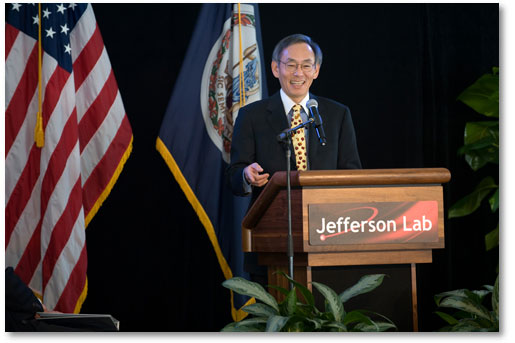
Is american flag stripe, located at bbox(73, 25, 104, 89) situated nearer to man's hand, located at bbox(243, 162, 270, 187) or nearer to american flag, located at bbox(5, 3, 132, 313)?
american flag, located at bbox(5, 3, 132, 313)

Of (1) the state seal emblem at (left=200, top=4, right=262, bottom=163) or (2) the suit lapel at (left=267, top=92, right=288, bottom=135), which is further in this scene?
(1) the state seal emblem at (left=200, top=4, right=262, bottom=163)

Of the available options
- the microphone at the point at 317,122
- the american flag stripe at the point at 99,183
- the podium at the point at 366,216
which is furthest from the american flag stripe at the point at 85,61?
the podium at the point at 366,216

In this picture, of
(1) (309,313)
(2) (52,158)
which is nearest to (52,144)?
(2) (52,158)

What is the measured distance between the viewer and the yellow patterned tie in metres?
3.29

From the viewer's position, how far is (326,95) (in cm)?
466

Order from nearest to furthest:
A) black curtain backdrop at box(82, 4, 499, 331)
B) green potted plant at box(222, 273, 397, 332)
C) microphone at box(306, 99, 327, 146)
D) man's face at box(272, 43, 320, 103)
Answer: green potted plant at box(222, 273, 397, 332)
microphone at box(306, 99, 327, 146)
man's face at box(272, 43, 320, 103)
black curtain backdrop at box(82, 4, 499, 331)

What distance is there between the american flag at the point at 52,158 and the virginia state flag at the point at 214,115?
1.34 ft

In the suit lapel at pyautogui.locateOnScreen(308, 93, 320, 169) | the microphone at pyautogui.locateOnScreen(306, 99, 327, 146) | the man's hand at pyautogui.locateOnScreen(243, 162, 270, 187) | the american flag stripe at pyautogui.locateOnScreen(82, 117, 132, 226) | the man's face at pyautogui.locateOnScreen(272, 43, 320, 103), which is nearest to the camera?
the microphone at pyautogui.locateOnScreen(306, 99, 327, 146)

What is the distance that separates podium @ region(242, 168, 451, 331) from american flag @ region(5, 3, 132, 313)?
208cm

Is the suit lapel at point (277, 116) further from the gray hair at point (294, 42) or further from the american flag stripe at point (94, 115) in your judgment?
the american flag stripe at point (94, 115)

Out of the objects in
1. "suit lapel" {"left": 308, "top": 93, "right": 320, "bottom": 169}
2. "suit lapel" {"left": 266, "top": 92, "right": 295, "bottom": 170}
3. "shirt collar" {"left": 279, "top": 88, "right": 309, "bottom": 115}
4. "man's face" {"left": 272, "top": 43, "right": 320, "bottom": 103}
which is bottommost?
"suit lapel" {"left": 308, "top": 93, "right": 320, "bottom": 169}

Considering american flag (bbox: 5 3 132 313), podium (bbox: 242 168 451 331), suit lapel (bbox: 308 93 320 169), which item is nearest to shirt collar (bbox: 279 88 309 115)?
suit lapel (bbox: 308 93 320 169)

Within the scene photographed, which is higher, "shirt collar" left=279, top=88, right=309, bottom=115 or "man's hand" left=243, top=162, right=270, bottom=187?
"shirt collar" left=279, top=88, right=309, bottom=115

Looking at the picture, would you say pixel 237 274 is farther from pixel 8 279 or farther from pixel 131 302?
pixel 8 279
